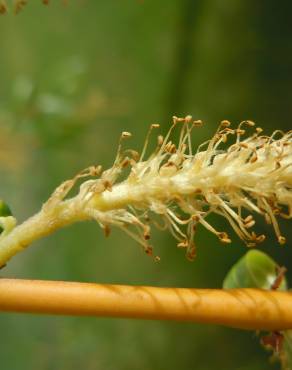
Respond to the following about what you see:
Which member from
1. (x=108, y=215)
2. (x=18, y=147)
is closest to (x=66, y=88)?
(x=18, y=147)

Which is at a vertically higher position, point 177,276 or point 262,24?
point 262,24

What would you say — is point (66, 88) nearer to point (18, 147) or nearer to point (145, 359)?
point (18, 147)

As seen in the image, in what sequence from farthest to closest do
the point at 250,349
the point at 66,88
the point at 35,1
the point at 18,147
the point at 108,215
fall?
the point at 35,1
the point at 18,147
the point at 250,349
the point at 66,88
the point at 108,215

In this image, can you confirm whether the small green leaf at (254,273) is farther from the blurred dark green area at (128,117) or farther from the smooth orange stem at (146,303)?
the blurred dark green area at (128,117)

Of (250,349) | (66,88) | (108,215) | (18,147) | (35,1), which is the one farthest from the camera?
(35,1)

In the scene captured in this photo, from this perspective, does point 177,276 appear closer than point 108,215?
No

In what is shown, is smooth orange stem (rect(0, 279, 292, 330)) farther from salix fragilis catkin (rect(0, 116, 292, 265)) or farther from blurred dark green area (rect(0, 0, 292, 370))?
blurred dark green area (rect(0, 0, 292, 370))

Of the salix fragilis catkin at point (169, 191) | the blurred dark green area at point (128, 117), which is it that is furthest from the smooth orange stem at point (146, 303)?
the blurred dark green area at point (128, 117)

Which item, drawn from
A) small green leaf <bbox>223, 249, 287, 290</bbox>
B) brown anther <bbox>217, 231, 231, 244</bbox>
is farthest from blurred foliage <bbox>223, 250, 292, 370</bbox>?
brown anther <bbox>217, 231, 231, 244</bbox>
